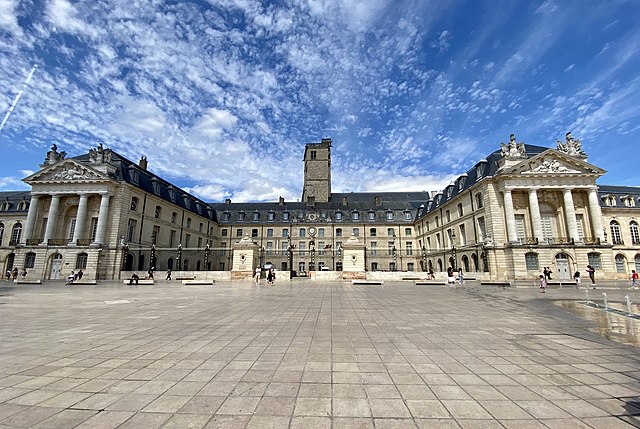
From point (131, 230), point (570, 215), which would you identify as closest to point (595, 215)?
point (570, 215)

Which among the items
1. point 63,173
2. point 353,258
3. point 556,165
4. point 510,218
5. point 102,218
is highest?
point 556,165

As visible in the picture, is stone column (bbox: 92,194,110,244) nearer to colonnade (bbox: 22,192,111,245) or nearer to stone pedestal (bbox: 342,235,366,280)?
colonnade (bbox: 22,192,111,245)

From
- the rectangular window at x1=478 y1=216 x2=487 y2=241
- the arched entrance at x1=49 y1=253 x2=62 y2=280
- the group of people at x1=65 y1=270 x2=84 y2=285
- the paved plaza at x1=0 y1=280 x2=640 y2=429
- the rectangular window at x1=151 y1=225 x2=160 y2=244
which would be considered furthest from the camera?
the rectangular window at x1=151 y1=225 x2=160 y2=244

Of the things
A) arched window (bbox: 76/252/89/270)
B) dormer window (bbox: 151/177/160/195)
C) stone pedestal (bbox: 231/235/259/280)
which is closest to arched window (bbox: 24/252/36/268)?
arched window (bbox: 76/252/89/270)

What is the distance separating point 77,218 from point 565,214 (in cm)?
5330

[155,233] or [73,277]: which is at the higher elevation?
[155,233]

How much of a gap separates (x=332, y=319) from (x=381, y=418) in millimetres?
5555

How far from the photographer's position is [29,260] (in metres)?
33.5

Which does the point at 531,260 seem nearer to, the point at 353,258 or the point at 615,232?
the point at 353,258

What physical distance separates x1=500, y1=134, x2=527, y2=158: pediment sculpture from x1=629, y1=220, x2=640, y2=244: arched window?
21417mm

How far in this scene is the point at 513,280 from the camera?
28250 millimetres

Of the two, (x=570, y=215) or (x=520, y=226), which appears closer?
(x=570, y=215)

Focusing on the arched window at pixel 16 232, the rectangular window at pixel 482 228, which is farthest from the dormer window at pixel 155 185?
the rectangular window at pixel 482 228

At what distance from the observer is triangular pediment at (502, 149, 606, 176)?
31453mm
